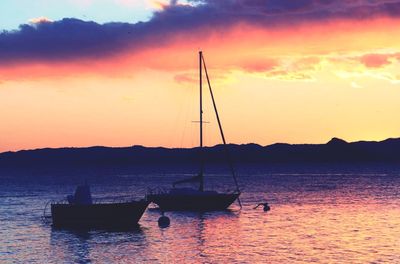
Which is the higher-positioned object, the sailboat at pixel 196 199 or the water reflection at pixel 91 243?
the sailboat at pixel 196 199

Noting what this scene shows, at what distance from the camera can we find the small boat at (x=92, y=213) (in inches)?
2921

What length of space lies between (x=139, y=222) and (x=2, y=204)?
2084 inches

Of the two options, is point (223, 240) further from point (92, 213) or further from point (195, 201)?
point (195, 201)

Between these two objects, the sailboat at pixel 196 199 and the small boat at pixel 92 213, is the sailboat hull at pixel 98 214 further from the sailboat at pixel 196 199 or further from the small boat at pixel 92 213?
the sailboat at pixel 196 199

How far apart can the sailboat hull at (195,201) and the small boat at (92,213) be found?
11.5m

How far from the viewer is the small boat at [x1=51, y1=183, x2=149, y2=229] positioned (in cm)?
7419

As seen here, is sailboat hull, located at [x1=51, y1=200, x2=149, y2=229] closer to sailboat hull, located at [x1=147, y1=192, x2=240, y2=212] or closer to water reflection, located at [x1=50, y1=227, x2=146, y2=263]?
water reflection, located at [x1=50, y1=227, x2=146, y2=263]

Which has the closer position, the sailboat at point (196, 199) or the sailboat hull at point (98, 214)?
the sailboat hull at point (98, 214)

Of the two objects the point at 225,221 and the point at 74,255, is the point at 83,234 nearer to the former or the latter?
the point at 74,255

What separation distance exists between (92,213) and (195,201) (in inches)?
685

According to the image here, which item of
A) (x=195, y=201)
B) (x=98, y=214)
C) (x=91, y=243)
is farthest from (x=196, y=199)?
(x=91, y=243)

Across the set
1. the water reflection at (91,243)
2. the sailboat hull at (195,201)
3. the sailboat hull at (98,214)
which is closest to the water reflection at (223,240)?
the water reflection at (91,243)

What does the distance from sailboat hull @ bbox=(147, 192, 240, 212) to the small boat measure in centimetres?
1149

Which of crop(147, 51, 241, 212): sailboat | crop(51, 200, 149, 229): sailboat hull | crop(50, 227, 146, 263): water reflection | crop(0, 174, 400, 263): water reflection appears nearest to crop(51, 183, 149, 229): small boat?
crop(51, 200, 149, 229): sailboat hull
